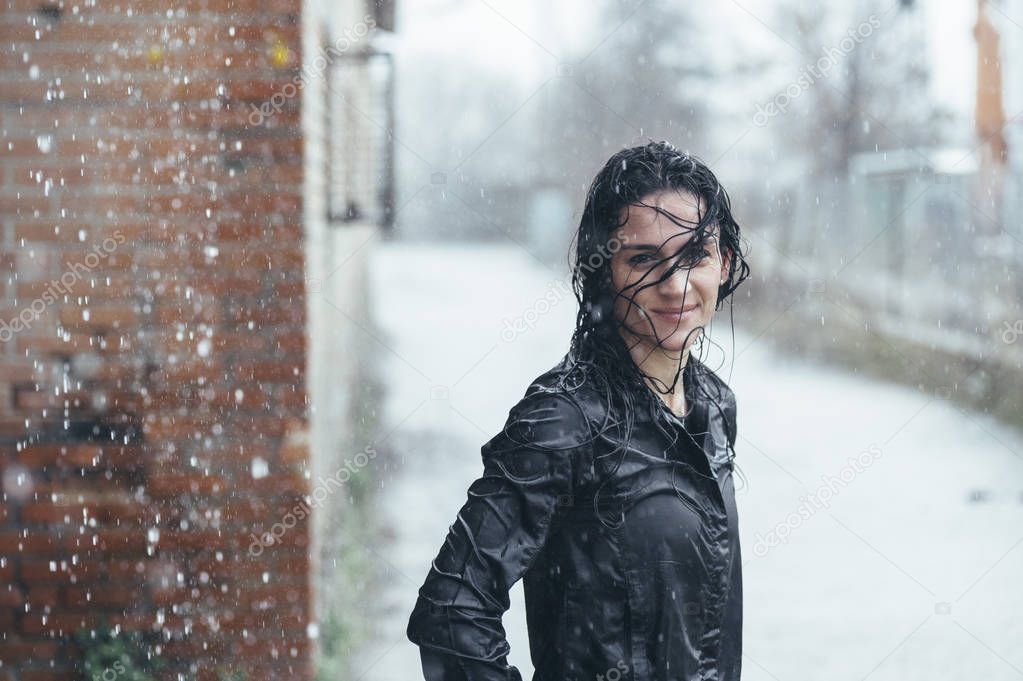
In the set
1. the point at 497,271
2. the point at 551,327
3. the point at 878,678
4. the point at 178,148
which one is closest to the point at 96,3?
the point at 178,148

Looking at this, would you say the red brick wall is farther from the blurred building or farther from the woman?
the woman

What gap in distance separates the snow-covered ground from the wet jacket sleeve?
620 millimetres

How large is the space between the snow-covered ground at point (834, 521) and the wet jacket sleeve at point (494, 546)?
0.62 meters

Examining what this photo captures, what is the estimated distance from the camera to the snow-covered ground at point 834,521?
167 inches

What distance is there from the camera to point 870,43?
16.4 metres

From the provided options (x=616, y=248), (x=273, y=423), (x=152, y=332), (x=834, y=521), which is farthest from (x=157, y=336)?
(x=834, y=521)

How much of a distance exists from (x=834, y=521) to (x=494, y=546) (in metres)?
5.40

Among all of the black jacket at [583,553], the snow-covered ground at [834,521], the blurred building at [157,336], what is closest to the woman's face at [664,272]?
the black jacket at [583,553]

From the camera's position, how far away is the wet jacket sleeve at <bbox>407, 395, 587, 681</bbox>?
1354 millimetres

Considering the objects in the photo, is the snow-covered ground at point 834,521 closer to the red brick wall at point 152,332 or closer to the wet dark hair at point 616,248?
the wet dark hair at point 616,248

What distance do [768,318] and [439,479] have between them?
1122 cm

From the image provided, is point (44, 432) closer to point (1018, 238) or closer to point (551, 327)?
point (1018, 238)

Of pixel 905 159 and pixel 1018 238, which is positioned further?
pixel 905 159

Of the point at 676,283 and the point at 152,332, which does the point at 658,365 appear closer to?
the point at 676,283
